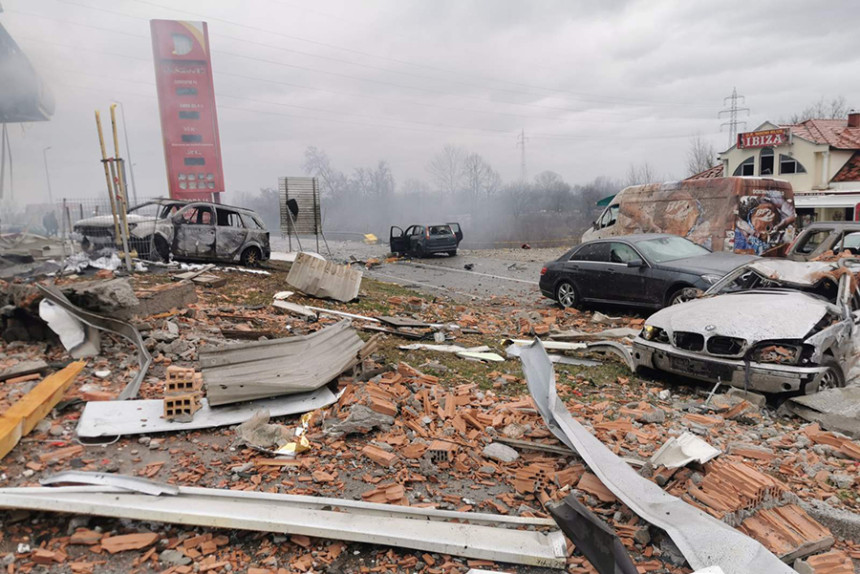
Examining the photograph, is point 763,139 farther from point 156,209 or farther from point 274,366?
point 274,366

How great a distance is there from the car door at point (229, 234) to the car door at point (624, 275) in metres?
9.40

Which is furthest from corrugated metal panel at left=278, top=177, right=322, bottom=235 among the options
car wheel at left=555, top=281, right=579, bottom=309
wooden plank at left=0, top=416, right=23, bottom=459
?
wooden plank at left=0, top=416, right=23, bottom=459

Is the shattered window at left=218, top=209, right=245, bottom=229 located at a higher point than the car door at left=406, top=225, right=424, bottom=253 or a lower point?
higher

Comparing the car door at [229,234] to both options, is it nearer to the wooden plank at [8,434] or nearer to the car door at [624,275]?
the car door at [624,275]

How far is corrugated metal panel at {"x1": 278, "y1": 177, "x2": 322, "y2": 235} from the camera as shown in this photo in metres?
18.9

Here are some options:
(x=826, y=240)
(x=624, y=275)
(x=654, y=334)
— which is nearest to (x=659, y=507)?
(x=654, y=334)

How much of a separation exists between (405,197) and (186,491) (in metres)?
56.9

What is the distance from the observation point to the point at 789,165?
31016mm

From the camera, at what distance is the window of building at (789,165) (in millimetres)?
30438

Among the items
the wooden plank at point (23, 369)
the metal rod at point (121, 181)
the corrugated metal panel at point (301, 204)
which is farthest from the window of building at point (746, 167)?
the wooden plank at point (23, 369)

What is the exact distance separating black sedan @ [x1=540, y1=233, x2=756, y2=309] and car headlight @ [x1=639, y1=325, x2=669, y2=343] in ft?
10.3

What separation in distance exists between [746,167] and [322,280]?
3186 centimetres

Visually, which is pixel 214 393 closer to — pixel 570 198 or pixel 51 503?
pixel 51 503

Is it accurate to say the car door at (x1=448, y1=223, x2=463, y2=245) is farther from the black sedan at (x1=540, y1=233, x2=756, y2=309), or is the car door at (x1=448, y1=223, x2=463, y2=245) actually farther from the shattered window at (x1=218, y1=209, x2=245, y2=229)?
the black sedan at (x1=540, y1=233, x2=756, y2=309)
